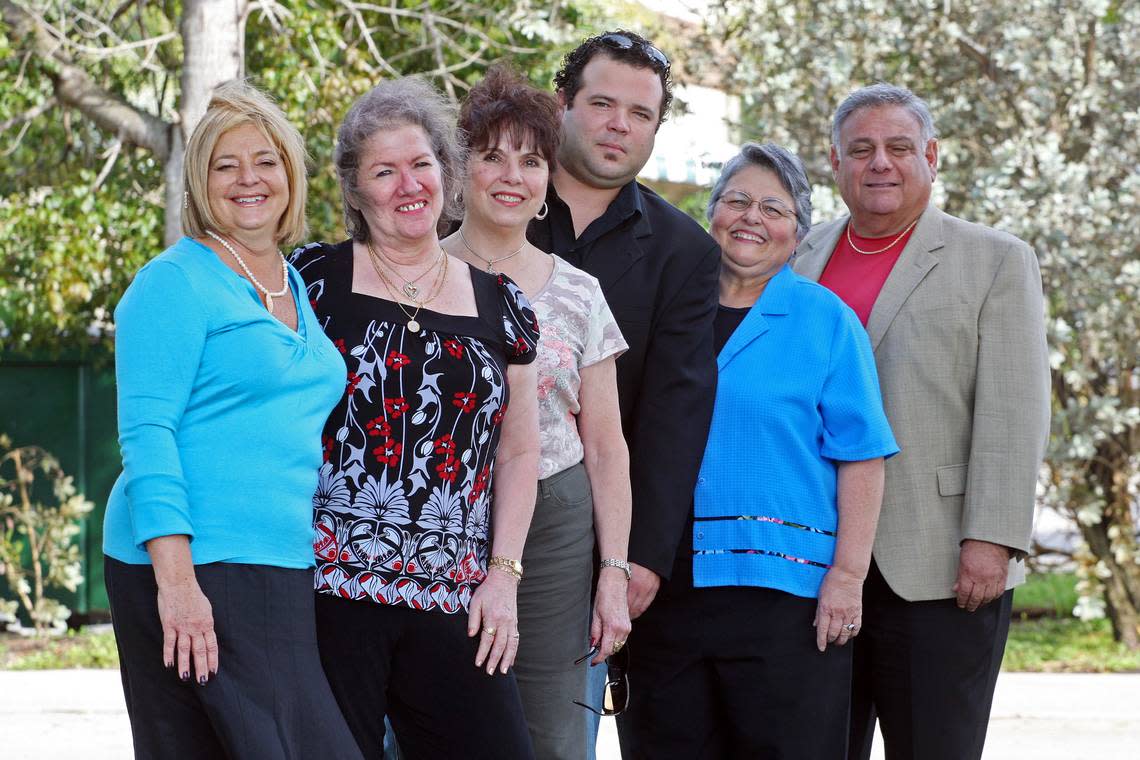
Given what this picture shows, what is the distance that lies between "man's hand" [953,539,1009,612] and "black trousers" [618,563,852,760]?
1.25 feet

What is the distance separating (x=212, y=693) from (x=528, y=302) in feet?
3.58

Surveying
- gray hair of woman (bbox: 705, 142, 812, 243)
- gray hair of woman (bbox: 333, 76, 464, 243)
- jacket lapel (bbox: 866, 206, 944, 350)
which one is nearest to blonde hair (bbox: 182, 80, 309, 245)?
gray hair of woman (bbox: 333, 76, 464, 243)

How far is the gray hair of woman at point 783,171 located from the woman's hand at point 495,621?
126cm

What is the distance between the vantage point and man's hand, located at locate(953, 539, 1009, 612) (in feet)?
11.1

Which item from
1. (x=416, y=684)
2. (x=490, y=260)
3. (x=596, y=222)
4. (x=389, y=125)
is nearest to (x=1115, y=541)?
(x=596, y=222)

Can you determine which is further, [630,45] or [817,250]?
[817,250]

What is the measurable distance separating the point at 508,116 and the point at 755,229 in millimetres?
735

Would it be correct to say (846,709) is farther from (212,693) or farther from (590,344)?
(212,693)

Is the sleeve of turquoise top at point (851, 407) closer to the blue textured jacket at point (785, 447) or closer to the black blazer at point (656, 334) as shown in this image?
the blue textured jacket at point (785, 447)

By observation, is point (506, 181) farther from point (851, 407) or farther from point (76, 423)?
point (76, 423)

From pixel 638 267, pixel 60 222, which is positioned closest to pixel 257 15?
pixel 60 222

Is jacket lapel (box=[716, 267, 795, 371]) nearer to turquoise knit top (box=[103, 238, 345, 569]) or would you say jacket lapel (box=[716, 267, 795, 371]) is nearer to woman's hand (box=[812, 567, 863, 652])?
woman's hand (box=[812, 567, 863, 652])

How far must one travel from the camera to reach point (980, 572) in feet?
11.1

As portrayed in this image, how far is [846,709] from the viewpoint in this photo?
3.22 metres
